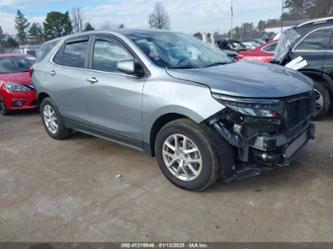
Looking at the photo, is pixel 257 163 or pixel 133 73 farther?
pixel 133 73

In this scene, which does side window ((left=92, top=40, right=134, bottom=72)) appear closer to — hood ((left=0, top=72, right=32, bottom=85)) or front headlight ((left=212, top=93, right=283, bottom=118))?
Result: front headlight ((left=212, top=93, right=283, bottom=118))

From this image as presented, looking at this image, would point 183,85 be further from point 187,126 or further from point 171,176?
point 171,176

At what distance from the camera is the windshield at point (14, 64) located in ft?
25.9

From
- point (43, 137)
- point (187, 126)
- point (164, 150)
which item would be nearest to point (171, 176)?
point (164, 150)

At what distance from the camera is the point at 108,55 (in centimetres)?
400

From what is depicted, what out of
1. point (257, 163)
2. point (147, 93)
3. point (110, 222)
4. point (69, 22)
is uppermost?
point (69, 22)

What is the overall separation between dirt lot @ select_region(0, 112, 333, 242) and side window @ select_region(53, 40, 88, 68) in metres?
1.36

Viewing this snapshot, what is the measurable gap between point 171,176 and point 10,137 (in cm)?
368

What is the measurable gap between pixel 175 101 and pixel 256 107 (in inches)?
31.7

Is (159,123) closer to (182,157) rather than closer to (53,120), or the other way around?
(182,157)

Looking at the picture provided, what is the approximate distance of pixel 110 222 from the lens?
9.58 feet

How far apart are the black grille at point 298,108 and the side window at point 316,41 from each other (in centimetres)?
240

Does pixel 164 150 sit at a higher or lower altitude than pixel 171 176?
higher

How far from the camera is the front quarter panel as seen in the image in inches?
118
